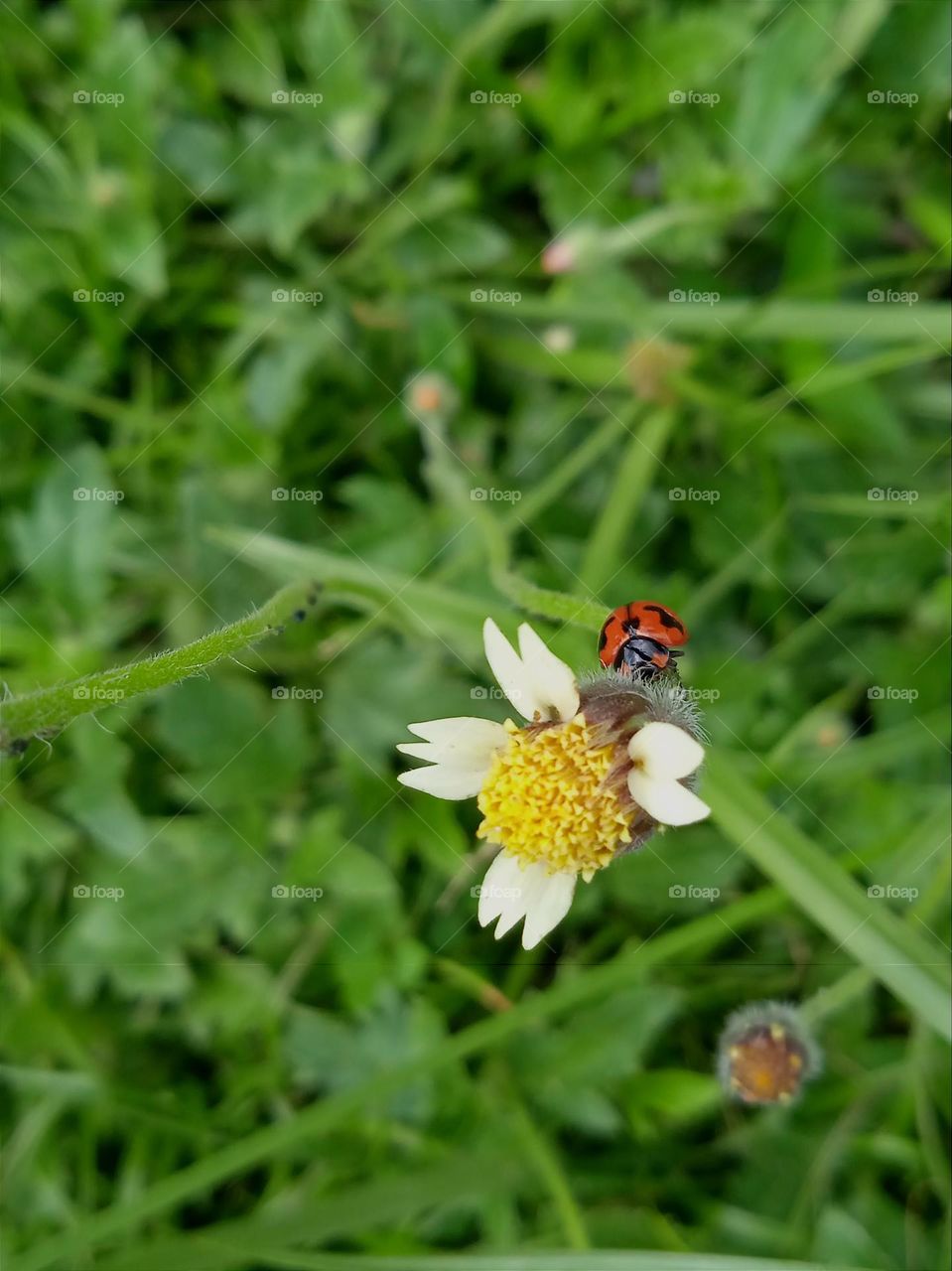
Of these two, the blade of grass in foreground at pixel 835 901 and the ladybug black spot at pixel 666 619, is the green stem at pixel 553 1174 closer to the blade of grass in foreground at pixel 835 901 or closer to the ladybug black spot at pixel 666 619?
the blade of grass in foreground at pixel 835 901

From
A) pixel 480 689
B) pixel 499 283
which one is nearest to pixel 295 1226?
pixel 480 689

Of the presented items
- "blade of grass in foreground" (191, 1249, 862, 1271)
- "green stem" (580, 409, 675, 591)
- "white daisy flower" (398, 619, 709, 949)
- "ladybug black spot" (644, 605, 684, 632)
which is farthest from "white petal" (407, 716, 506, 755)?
"blade of grass in foreground" (191, 1249, 862, 1271)

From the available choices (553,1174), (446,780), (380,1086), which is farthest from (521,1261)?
(446,780)

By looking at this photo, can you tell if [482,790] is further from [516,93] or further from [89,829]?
[516,93]

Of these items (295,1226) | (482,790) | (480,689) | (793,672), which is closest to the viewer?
(482,790)

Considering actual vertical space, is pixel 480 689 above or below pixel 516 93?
below

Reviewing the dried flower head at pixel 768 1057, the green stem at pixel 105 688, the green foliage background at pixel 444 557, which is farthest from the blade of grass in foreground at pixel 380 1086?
the green stem at pixel 105 688
